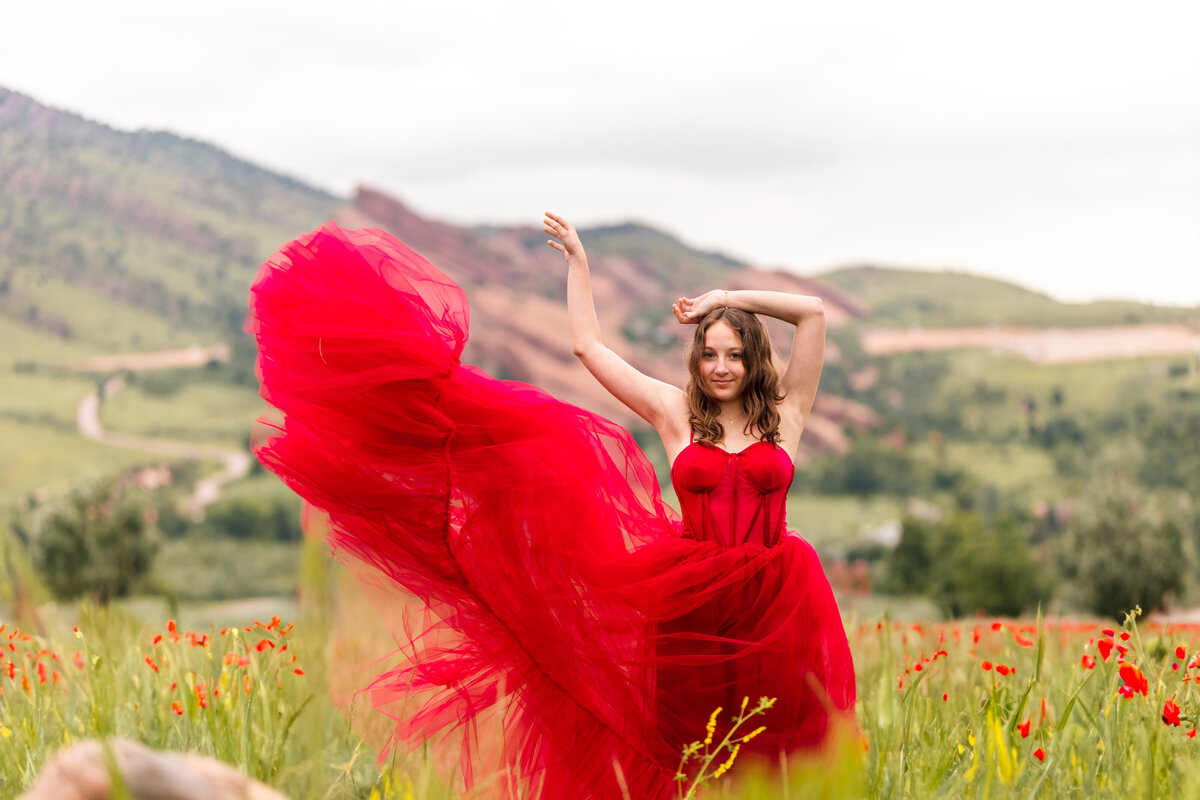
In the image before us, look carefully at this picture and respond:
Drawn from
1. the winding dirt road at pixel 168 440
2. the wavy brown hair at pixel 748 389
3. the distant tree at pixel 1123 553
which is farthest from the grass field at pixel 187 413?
the wavy brown hair at pixel 748 389

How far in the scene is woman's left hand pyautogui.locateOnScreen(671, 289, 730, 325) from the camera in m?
3.58

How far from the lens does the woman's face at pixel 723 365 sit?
3512 mm

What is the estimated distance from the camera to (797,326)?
3.67 meters

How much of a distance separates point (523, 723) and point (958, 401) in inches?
3753

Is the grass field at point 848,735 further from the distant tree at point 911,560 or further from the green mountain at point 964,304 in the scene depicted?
the green mountain at point 964,304

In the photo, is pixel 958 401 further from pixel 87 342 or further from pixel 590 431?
pixel 590 431

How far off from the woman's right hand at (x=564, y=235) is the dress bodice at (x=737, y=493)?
3.20 ft

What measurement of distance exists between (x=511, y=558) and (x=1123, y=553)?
33328mm

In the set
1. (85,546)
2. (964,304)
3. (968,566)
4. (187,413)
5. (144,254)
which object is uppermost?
(964,304)

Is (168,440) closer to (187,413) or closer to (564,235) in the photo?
(187,413)

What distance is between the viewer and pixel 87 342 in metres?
80.8

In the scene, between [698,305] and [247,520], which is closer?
A: [698,305]

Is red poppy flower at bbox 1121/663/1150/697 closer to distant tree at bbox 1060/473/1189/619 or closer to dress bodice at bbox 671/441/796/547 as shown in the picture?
dress bodice at bbox 671/441/796/547

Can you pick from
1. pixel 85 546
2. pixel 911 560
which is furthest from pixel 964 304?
pixel 85 546
